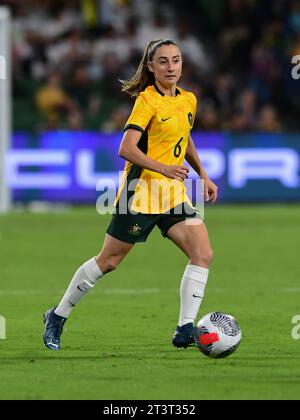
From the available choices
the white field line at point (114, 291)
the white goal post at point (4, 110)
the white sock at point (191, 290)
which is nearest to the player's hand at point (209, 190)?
the white sock at point (191, 290)

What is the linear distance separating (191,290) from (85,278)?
75cm

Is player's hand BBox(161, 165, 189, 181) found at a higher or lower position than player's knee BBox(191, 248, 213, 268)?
higher

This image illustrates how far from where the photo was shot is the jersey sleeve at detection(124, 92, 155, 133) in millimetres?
8273

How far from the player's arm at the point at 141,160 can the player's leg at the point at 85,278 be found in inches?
24.4

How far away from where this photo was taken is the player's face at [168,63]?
8.37 m

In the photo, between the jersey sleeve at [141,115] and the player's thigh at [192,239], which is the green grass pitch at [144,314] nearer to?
the player's thigh at [192,239]

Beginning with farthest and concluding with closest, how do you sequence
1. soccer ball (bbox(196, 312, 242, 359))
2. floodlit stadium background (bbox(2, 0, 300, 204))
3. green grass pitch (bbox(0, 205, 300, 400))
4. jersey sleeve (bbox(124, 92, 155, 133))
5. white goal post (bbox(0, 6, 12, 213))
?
1. floodlit stadium background (bbox(2, 0, 300, 204))
2. white goal post (bbox(0, 6, 12, 213))
3. jersey sleeve (bbox(124, 92, 155, 133))
4. soccer ball (bbox(196, 312, 242, 359))
5. green grass pitch (bbox(0, 205, 300, 400))

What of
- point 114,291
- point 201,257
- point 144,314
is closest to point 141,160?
point 201,257

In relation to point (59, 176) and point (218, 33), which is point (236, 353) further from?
point (218, 33)

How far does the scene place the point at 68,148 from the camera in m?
21.3

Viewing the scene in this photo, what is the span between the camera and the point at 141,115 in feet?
27.2

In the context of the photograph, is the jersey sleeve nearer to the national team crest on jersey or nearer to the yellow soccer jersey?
the yellow soccer jersey

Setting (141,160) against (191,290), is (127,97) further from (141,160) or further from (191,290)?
(141,160)

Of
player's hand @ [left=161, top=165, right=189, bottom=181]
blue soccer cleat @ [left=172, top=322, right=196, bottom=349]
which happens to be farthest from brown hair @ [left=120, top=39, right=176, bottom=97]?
blue soccer cleat @ [left=172, top=322, right=196, bottom=349]
